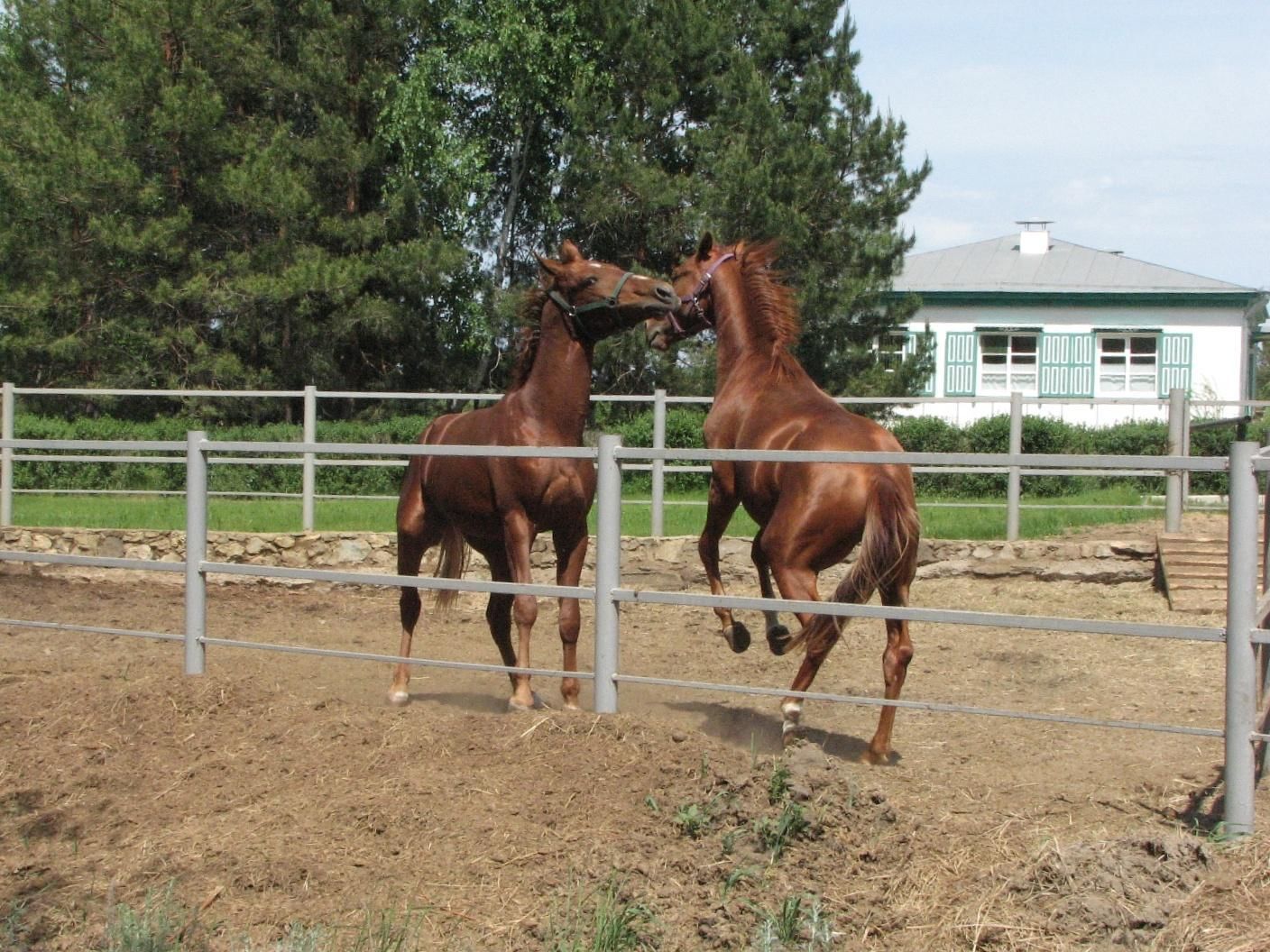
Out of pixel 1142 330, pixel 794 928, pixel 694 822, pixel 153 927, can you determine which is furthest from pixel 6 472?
pixel 1142 330

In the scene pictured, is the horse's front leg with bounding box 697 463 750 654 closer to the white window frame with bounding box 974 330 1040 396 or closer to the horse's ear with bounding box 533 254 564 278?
the horse's ear with bounding box 533 254 564 278

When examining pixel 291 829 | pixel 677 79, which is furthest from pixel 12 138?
pixel 291 829

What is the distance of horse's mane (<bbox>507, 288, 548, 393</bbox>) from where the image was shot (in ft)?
23.5

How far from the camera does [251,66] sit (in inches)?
910

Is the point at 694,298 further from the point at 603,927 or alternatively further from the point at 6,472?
the point at 6,472

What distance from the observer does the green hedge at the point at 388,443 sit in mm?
17359

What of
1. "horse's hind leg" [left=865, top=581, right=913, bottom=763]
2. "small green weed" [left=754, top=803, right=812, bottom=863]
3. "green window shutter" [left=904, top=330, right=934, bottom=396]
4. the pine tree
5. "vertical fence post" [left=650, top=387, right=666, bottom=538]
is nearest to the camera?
"small green weed" [left=754, top=803, right=812, bottom=863]

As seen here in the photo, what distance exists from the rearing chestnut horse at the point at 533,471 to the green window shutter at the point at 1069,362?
2899 cm

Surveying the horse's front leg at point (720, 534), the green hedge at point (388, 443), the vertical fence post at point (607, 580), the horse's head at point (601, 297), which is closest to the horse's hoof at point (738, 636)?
the horse's front leg at point (720, 534)

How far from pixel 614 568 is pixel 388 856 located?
1.60 meters

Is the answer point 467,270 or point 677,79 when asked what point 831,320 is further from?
point 467,270

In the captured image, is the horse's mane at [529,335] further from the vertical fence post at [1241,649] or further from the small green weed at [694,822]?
the vertical fence post at [1241,649]

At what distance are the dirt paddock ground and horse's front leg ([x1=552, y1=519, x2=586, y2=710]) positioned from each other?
33.7 inches

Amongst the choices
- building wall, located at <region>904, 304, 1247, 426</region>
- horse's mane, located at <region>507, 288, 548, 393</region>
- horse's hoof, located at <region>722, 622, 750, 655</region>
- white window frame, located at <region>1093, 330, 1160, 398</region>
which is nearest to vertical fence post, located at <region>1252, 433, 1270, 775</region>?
horse's hoof, located at <region>722, 622, 750, 655</region>
